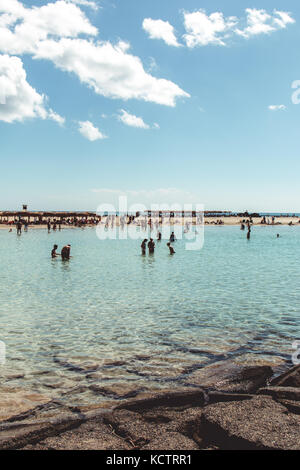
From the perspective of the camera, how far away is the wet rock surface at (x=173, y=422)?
15.6 ft

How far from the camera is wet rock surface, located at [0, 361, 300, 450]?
4.75 m

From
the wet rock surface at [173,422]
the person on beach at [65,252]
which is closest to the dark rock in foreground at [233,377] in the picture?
the wet rock surface at [173,422]

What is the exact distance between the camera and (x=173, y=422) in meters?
5.30

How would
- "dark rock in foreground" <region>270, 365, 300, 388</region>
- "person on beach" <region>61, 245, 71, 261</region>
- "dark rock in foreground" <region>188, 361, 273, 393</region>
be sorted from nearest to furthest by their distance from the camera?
"dark rock in foreground" <region>270, 365, 300, 388</region> → "dark rock in foreground" <region>188, 361, 273, 393</region> → "person on beach" <region>61, 245, 71, 261</region>

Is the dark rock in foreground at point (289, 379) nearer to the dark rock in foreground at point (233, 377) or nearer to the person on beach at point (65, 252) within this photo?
the dark rock in foreground at point (233, 377)

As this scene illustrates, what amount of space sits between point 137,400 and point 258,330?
18.6 feet

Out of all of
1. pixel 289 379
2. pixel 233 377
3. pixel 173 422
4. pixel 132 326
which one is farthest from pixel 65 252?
pixel 173 422

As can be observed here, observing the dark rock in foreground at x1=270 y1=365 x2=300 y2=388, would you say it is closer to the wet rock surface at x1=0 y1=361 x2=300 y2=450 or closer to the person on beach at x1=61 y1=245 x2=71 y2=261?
the wet rock surface at x1=0 y1=361 x2=300 y2=450

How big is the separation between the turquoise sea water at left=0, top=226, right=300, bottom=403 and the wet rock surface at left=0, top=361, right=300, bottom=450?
83 centimetres

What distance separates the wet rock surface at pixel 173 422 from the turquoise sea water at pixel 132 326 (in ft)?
2.72

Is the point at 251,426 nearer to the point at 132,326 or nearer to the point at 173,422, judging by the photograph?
the point at 173,422

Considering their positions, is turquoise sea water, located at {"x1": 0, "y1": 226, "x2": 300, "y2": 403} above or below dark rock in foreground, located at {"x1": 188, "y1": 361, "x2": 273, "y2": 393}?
below

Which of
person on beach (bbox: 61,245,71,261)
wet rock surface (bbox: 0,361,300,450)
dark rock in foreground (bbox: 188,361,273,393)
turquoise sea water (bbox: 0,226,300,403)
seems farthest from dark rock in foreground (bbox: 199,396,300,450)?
person on beach (bbox: 61,245,71,261)
